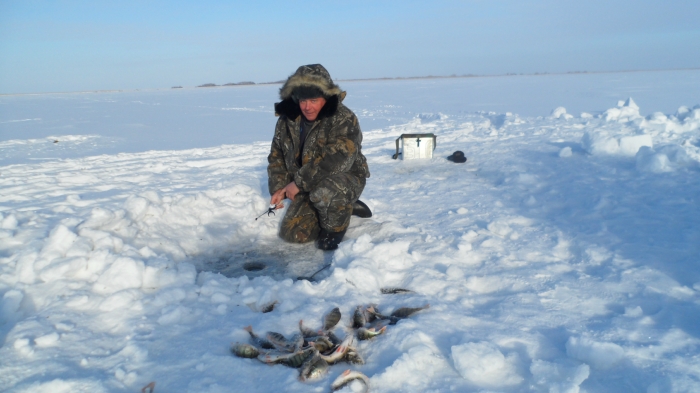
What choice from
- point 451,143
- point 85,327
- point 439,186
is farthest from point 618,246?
point 451,143

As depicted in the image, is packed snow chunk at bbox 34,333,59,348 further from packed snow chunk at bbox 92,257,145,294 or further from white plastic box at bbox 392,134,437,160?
white plastic box at bbox 392,134,437,160

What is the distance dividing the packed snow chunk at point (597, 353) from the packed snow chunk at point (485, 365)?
0.29m

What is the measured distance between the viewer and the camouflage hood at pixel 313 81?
3.44m

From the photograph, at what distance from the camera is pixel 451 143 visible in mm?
8242

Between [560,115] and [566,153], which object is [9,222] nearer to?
[566,153]

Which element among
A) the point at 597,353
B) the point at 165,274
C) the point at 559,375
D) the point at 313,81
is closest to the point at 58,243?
the point at 165,274

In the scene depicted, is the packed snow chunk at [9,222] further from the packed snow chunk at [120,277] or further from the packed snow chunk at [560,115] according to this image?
the packed snow chunk at [560,115]

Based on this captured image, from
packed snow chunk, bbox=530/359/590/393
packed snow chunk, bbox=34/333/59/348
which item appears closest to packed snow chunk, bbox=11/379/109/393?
packed snow chunk, bbox=34/333/59/348

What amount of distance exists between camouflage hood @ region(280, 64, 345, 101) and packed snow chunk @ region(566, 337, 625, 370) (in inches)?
98.8

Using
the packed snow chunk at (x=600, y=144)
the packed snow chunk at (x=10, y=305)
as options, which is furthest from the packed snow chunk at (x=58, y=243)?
the packed snow chunk at (x=600, y=144)

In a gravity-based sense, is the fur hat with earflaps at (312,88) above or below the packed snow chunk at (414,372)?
above

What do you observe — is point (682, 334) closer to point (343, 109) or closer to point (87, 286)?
point (343, 109)

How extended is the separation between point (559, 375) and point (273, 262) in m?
2.19

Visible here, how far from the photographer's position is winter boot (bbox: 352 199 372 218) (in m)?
4.14
